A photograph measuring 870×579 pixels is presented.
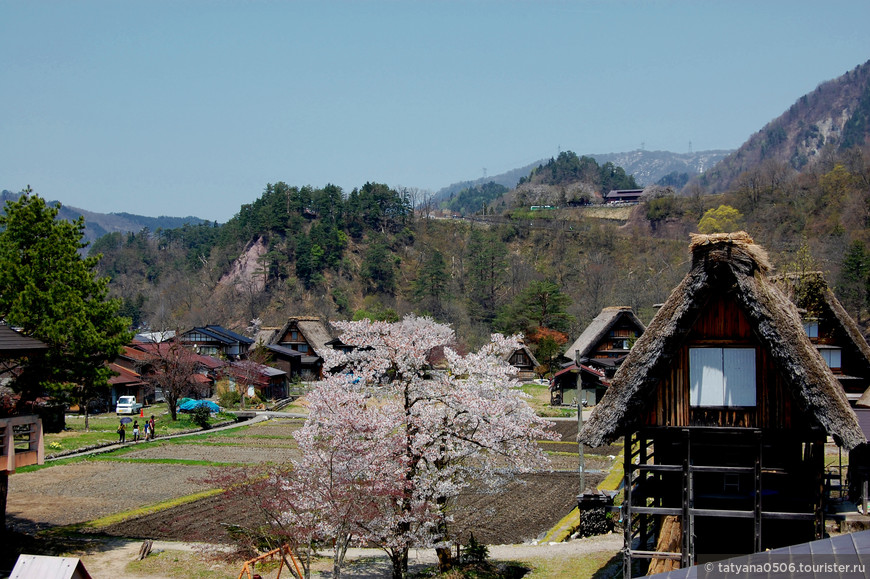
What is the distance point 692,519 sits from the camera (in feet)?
38.5

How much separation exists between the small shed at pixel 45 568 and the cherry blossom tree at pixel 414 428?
6.08 m

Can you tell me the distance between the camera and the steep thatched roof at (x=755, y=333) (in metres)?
10.9

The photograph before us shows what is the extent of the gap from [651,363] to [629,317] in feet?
146

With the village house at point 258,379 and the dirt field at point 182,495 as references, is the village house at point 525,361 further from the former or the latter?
Answer: the dirt field at point 182,495

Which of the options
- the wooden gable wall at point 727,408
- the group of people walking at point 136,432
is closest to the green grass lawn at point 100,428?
the group of people walking at point 136,432

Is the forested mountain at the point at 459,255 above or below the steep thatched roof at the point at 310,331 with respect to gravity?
above

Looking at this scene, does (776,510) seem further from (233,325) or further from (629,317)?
(233,325)

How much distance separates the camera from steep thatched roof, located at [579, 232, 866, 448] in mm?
10906

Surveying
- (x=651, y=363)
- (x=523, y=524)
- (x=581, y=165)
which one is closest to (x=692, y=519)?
(x=651, y=363)

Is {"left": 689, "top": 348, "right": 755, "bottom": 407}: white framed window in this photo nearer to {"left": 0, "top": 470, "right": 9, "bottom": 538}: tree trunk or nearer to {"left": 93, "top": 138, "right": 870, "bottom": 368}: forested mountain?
{"left": 0, "top": 470, "right": 9, "bottom": 538}: tree trunk

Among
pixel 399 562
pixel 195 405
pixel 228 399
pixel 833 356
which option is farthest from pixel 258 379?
pixel 399 562

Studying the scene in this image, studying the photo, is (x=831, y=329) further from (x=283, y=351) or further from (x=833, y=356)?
(x=283, y=351)


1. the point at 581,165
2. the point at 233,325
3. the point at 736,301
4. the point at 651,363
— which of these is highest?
the point at 581,165

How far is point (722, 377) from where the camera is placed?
1186 cm
